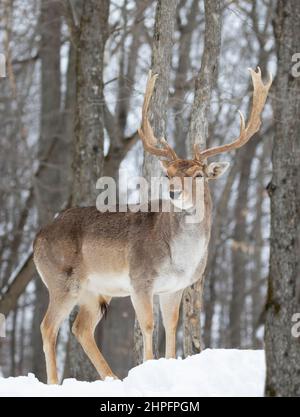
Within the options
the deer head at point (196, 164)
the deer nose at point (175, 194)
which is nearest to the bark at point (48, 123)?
the deer head at point (196, 164)

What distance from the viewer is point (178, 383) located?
26.1 feet

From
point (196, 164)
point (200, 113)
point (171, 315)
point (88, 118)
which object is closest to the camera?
point (196, 164)

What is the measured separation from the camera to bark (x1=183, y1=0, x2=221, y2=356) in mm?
11445

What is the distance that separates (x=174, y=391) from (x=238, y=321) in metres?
17.8

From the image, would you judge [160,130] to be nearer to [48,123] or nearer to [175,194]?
[175,194]

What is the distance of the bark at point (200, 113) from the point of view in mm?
11445

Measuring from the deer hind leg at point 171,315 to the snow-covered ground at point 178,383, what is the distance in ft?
5.80

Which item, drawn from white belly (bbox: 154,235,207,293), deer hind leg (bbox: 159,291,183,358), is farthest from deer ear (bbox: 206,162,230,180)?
deer hind leg (bbox: 159,291,183,358)

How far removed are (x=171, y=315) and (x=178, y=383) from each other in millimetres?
2782

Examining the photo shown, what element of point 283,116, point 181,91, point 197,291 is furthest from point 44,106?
point 283,116

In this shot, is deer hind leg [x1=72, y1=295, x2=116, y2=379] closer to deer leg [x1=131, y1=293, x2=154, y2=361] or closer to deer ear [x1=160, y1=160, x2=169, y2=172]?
deer leg [x1=131, y1=293, x2=154, y2=361]

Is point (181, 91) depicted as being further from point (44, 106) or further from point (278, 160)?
point (278, 160)

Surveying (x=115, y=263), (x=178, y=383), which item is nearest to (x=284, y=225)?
(x=178, y=383)
